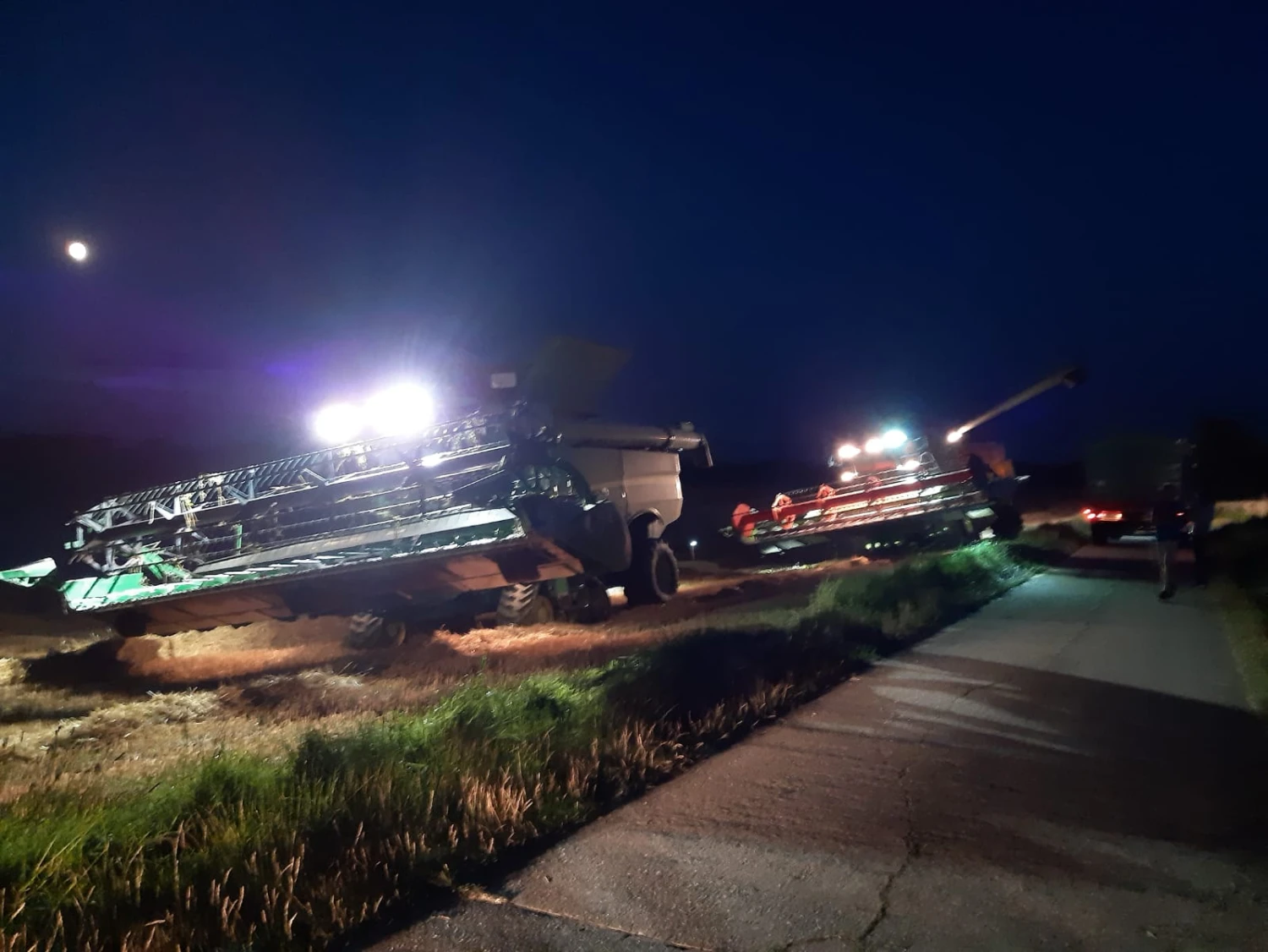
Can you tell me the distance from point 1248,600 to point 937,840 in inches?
378

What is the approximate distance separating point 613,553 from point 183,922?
6938mm

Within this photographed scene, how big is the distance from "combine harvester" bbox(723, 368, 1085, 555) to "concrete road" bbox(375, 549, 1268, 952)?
1204 centimetres

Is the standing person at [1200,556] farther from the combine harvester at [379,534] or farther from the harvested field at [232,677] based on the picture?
the combine harvester at [379,534]

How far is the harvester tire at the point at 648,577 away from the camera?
1211cm

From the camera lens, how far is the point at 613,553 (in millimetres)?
10180

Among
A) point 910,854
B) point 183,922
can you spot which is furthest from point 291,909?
point 910,854

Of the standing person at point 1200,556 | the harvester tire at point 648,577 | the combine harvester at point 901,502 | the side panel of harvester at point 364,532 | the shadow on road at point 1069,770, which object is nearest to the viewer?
the shadow on road at point 1069,770

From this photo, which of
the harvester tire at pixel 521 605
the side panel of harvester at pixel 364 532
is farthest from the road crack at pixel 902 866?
the harvester tire at pixel 521 605

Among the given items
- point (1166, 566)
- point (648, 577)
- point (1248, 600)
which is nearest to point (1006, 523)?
point (1166, 566)

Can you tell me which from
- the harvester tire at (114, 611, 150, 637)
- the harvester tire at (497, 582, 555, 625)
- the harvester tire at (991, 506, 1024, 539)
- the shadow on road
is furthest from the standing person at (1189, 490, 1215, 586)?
the harvester tire at (114, 611, 150, 637)

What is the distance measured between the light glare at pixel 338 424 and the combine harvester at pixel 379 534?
1.11 meters

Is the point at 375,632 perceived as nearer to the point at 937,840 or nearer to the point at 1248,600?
the point at 937,840

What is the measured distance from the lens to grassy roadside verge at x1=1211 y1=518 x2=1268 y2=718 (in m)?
7.90

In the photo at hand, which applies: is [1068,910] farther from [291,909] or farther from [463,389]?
[463,389]
